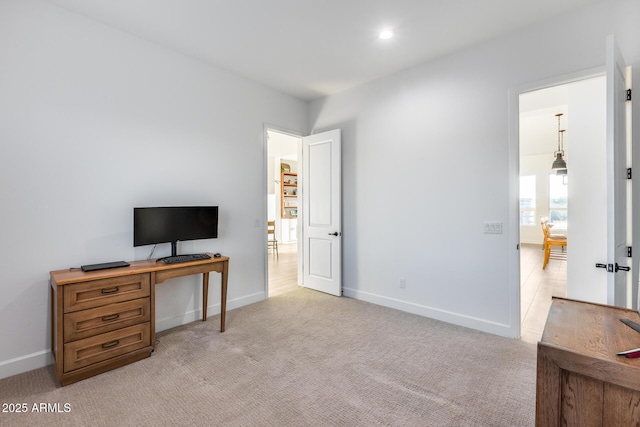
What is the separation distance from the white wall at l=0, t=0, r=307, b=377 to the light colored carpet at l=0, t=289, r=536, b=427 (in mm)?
681

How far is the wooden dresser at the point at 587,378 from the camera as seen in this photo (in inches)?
37.9

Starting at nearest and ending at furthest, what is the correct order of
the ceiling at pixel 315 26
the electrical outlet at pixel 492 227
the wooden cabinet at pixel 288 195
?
1. the ceiling at pixel 315 26
2. the electrical outlet at pixel 492 227
3. the wooden cabinet at pixel 288 195

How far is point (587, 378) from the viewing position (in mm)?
1031

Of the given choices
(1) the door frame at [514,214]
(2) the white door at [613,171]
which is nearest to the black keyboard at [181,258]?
(1) the door frame at [514,214]

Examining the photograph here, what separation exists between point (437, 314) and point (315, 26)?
316 centimetres

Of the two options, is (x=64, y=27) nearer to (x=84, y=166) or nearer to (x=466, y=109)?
(x=84, y=166)

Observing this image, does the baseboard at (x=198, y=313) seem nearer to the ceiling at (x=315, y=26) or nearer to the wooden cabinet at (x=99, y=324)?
the wooden cabinet at (x=99, y=324)

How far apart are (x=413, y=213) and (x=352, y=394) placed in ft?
6.90

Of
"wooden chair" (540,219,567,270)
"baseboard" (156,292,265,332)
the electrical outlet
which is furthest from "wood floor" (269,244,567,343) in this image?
the electrical outlet

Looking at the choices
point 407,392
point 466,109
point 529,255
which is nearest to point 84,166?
point 407,392

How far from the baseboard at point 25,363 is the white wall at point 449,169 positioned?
3.11m

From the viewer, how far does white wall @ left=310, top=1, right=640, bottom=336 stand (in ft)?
8.57

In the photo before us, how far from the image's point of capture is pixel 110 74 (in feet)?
8.80

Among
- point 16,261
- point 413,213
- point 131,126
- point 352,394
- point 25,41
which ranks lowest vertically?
point 352,394
